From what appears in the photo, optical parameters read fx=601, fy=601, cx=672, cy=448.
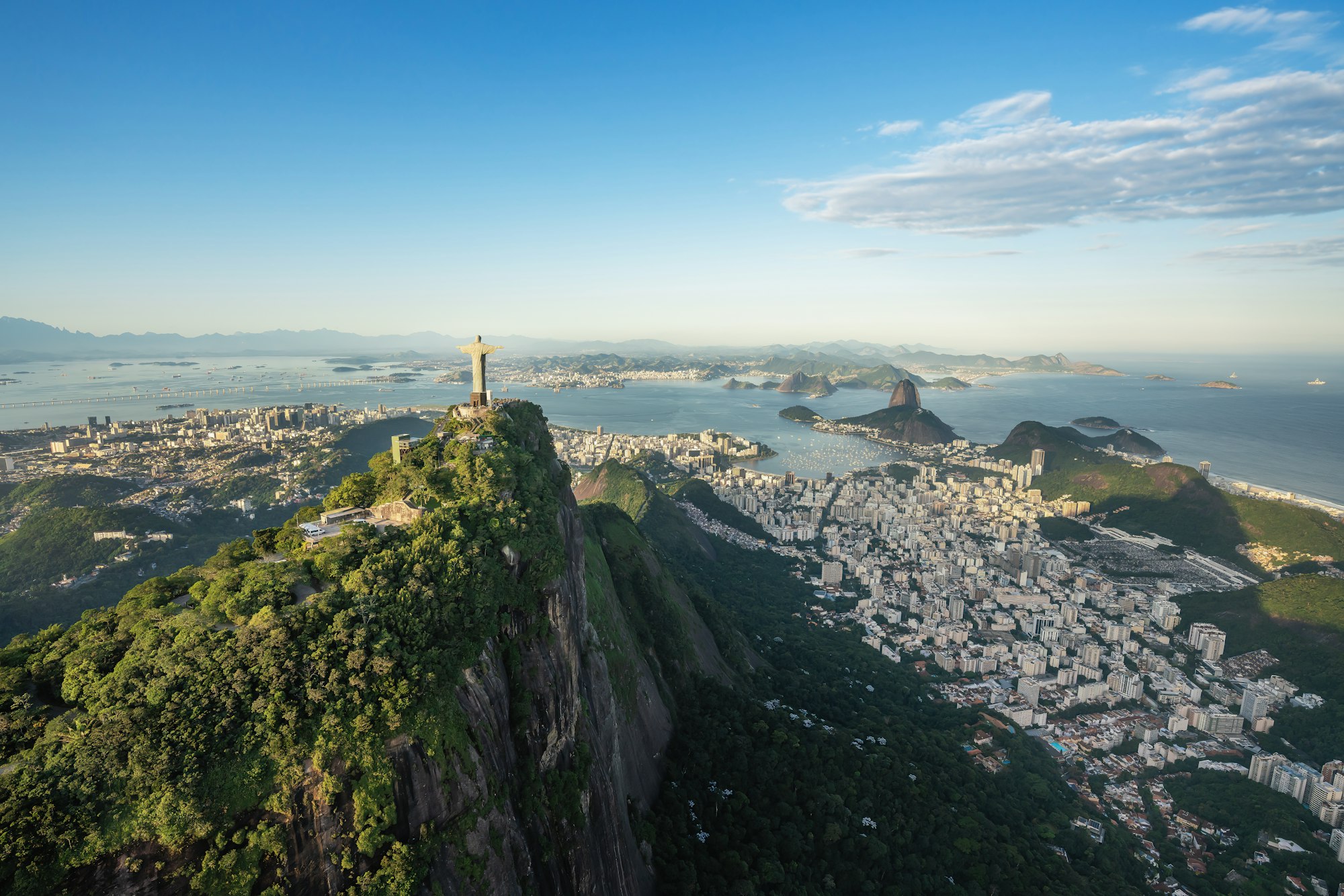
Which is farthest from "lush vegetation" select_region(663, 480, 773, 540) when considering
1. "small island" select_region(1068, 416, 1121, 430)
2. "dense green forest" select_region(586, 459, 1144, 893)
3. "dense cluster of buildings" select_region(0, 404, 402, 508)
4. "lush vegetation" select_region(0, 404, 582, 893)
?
"small island" select_region(1068, 416, 1121, 430)

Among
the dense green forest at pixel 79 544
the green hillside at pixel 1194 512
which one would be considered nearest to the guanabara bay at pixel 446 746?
the dense green forest at pixel 79 544

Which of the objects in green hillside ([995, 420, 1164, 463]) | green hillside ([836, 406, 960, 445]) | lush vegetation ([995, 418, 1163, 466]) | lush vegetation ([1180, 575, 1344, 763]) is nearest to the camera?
lush vegetation ([1180, 575, 1344, 763])

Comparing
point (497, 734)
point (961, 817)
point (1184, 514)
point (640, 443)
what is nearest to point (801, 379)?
point (640, 443)

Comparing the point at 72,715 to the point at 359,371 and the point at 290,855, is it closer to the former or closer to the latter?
the point at 290,855

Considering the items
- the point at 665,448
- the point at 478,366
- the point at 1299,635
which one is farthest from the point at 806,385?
the point at 478,366

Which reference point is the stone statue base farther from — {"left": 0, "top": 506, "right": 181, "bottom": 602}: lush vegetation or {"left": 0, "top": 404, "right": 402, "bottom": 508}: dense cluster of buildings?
{"left": 0, "top": 404, "right": 402, "bottom": 508}: dense cluster of buildings

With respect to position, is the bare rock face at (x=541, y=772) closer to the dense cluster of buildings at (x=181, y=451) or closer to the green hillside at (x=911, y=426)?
the dense cluster of buildings at (x=181, y=451)
